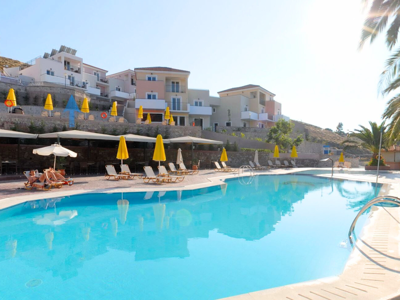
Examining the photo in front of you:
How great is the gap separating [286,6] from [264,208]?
8273 mm

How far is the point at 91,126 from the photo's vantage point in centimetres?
1930

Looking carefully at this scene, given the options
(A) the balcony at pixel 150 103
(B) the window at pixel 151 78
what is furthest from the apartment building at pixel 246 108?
(B) the window at pixel 151 78

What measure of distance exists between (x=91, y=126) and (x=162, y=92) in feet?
42.8

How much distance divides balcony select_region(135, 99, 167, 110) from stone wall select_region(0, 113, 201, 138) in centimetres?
735

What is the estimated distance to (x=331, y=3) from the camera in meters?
9.19

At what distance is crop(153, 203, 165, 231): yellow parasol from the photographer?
756 cm

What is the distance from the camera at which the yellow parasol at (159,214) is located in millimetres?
7559

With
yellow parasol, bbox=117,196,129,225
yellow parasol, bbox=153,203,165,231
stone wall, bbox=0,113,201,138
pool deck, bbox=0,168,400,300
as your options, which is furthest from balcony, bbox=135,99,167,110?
pool deck, bbox=0,168,400,300

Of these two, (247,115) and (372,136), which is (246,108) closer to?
(247,115)

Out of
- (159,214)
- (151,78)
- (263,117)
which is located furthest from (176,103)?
(159,214)

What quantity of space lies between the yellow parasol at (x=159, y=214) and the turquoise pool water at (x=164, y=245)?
3cm

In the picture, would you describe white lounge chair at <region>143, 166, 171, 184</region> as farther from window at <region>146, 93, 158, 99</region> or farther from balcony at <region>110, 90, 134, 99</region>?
balcony at <region>110, 90, 134, 99</region>

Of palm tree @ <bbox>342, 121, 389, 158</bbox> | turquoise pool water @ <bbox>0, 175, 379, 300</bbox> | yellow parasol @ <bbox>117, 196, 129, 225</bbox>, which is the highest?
palm tree @ <bbox>342, 121, 389, 158</bbox>

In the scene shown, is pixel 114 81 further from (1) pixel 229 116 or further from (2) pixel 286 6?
(2) pixel 286 6
